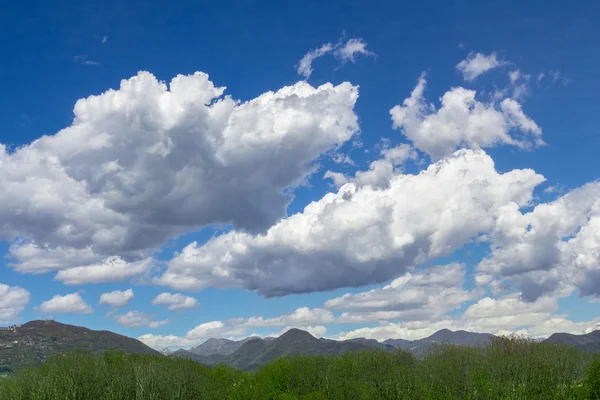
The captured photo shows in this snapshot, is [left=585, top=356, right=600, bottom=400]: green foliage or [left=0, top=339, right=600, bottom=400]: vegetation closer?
[left=585, top=356, right=600, bottom=400]: green foliage

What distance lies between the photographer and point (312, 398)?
12638 cm

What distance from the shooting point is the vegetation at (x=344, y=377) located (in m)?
112

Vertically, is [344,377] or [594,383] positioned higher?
[344,377]

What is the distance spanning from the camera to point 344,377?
158625mm

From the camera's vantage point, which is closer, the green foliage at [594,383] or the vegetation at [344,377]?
the green foliage at [594,383]

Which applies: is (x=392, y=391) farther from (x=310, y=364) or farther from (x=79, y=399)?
(x=79, y=399)

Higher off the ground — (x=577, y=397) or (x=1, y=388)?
(x=1, y=388)

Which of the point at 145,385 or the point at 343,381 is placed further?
the point at 343,381

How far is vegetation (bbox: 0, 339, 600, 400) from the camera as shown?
4414 inches

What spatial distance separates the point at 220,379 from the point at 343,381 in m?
39.6

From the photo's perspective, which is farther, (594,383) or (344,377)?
(344,377)

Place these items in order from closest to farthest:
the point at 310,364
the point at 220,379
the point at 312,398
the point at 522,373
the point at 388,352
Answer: the point at 312,398 → the point at 522,373 → the point at 220,379 → the point at 310,364 → the point at 388,352

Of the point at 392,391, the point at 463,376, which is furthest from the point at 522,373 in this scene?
the point at 392,391

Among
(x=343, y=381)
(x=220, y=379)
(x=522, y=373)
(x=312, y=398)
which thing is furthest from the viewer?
(x=220, y=379)
